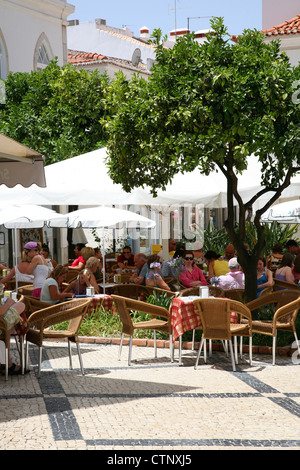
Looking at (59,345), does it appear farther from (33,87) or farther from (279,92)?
(33,87)

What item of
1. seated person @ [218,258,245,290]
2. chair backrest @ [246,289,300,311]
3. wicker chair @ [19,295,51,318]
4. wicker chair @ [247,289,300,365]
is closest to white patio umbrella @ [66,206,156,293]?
seated person @ [218,258,245,290]

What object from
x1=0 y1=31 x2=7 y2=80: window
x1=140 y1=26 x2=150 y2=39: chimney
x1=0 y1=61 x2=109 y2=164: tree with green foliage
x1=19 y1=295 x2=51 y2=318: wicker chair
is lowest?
x1=19 y1=295 x2=51 y2=318: wicker chair

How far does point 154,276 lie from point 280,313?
3.39 meters

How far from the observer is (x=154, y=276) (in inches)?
514

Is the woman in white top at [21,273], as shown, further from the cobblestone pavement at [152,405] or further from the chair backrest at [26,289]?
the cobblestone pavement at [152,405]

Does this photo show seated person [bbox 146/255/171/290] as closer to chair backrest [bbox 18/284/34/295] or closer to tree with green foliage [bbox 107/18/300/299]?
tree with green foliage [bbox 107/18/300/299]

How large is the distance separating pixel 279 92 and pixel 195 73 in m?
1.22

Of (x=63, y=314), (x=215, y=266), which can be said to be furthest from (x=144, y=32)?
(x=63, y=314)

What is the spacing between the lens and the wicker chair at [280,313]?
10.1 metres

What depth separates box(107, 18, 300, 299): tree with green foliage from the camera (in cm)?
1074

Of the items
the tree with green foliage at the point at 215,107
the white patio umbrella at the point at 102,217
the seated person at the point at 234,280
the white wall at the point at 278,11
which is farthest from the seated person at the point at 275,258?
the white wall at the point at 278,11

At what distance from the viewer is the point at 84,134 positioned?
23.4 meters

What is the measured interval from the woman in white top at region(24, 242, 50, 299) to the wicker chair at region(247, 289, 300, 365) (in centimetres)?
384
